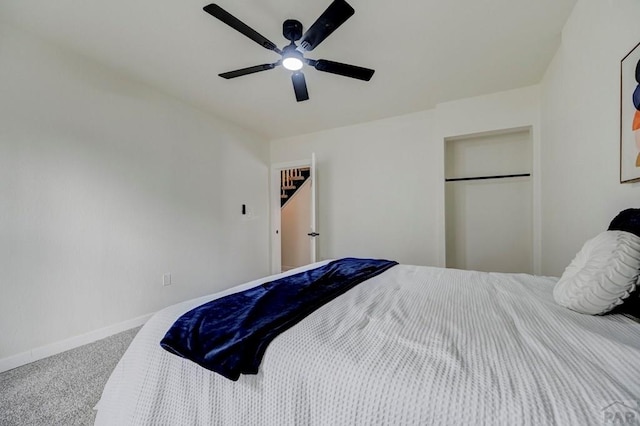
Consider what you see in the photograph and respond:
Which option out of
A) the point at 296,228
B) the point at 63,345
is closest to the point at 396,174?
the point at 296,228

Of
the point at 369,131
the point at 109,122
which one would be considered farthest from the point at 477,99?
the point at 109,122

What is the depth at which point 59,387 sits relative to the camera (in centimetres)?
167

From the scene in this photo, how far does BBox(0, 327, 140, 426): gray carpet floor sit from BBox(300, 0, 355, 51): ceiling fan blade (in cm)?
246

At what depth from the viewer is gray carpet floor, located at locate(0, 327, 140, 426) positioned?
1.42m

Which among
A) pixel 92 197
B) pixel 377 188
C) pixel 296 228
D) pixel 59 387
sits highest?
pixel 377 188

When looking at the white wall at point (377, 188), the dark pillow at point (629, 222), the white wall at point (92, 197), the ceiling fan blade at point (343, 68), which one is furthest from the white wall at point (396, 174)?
the dark pillow at point (629, 222)

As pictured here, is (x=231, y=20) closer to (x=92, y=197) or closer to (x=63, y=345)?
(x=92, y=197)

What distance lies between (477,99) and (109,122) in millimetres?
3827

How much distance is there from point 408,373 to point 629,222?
1141 mm

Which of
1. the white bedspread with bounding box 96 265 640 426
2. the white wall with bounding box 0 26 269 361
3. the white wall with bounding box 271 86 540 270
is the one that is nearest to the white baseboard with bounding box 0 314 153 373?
the white wall with bounding box 0 26 269 361

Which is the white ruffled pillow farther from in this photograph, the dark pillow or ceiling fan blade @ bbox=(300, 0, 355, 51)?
ceiling fan blade @ bbox=(300, 0, 355, 51)

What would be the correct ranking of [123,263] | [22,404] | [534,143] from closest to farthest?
[22,404] → [123,263] → [534,143]

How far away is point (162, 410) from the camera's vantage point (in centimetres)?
86

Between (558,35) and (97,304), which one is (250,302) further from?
(558,35)
